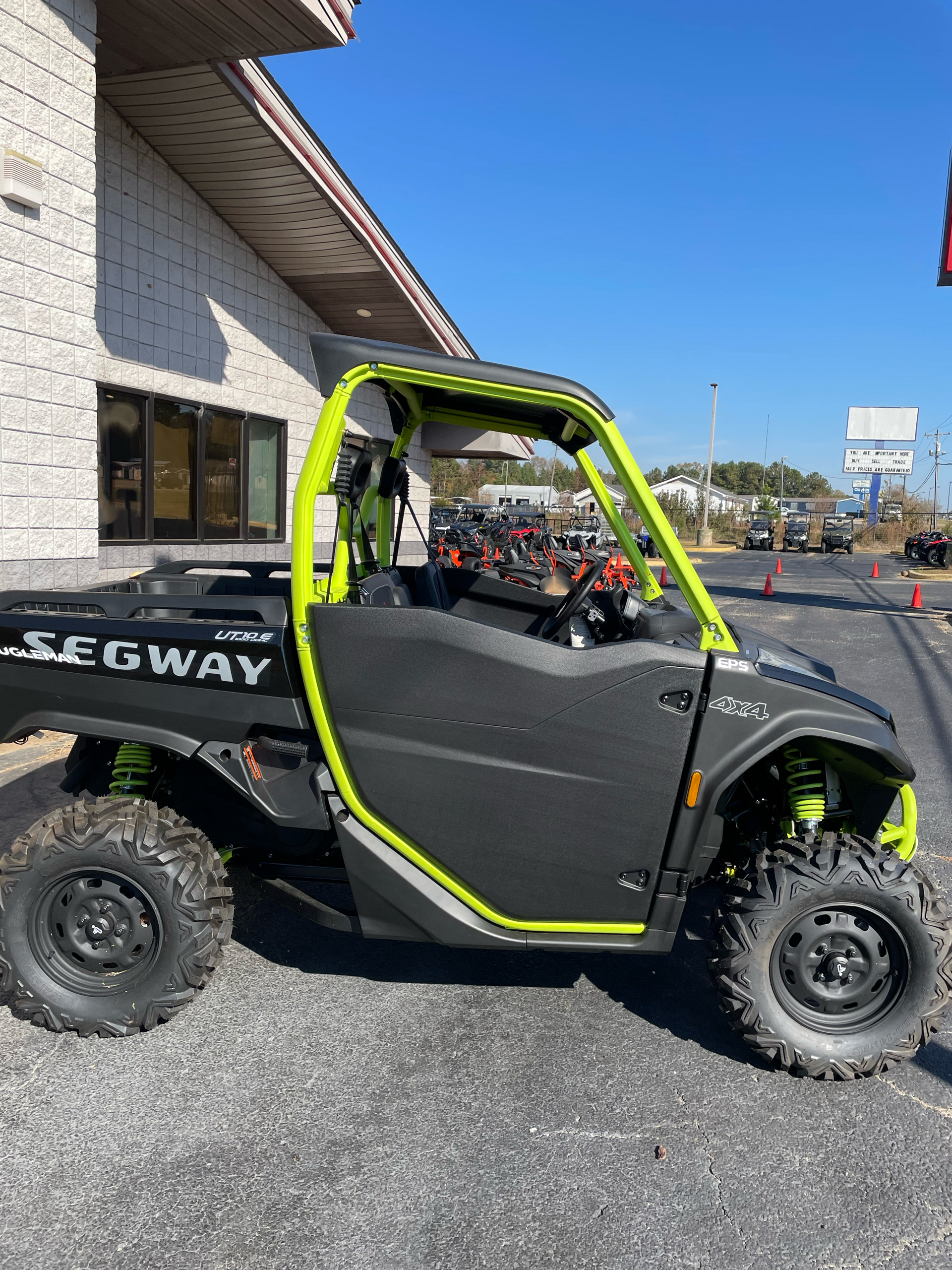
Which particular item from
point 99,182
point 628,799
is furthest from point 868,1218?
point 99,182

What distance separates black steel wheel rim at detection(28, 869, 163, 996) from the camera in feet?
10.2

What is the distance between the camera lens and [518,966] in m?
3.68

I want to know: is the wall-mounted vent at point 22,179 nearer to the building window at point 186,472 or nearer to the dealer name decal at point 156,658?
the building window at point 186,472

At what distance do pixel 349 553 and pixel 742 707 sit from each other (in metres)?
1.42

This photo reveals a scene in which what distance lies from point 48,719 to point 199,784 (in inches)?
24.2

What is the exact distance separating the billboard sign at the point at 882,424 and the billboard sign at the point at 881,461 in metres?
1.28

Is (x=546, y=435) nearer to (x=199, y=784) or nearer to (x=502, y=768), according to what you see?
(x=502, y=768)

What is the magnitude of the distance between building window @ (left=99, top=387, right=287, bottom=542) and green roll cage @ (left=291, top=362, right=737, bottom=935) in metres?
7.10

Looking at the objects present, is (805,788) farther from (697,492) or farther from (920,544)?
(697,492)

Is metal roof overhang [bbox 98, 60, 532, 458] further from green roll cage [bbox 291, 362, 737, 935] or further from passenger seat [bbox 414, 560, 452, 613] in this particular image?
green roll cage [bbox 291, 362, 737, 935]

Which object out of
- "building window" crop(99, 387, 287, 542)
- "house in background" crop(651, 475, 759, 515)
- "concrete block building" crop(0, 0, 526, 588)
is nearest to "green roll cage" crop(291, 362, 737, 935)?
"concrete block building" crop(0, 0, 526, 588)

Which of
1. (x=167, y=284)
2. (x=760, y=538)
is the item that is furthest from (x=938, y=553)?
(x=167, y=284)

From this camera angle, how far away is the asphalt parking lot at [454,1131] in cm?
228

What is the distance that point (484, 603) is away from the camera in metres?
4.42
